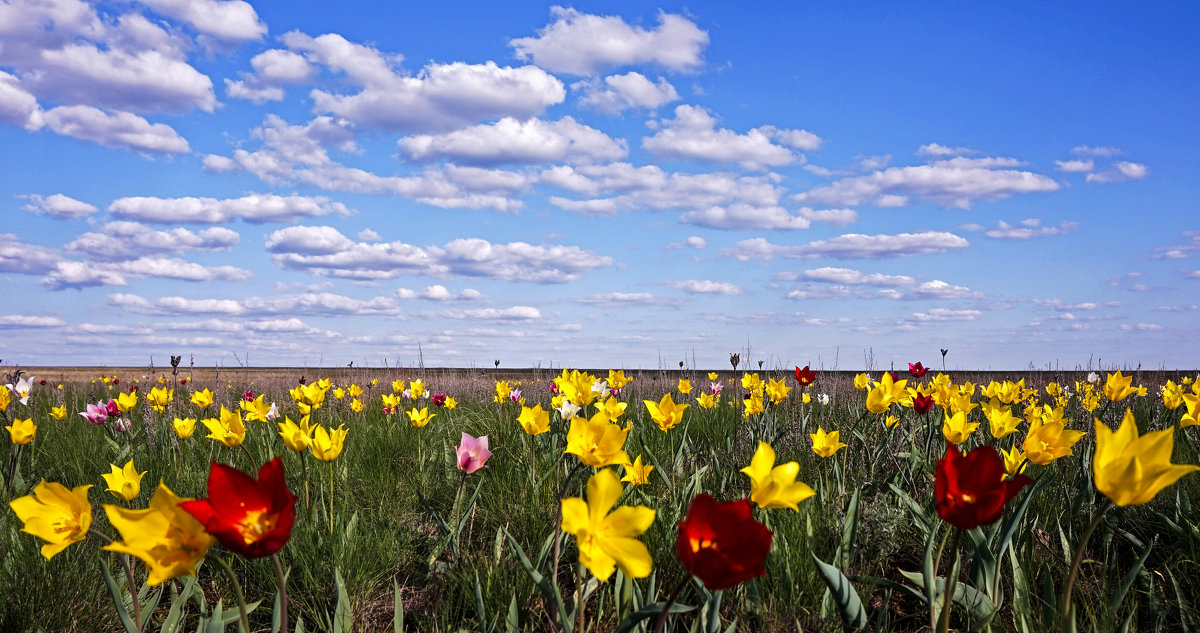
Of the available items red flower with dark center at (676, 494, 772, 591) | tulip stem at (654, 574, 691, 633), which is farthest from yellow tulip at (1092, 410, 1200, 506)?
tulip stem at (654, 574, 691, 633)

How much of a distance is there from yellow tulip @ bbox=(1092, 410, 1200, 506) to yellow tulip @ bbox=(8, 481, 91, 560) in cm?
258

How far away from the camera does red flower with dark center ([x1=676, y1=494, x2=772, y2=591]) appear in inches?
50.7

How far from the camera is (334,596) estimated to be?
9.96ft

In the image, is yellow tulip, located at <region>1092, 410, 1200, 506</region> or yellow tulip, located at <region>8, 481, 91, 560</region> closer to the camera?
yellow tulip, located at <region>1092, 410, 1200, 506</region>

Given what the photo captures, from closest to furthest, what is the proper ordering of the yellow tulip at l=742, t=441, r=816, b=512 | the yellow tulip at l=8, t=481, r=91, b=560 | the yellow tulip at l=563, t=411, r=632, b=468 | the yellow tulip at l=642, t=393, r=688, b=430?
the yellow tulip at l=742, t=441, r=816, b=512 < the yellow tulip at l=8, t=481, r=91, b=560 < the yellow tulip at l=563, t=411, r=632, b=468 < the yellow tulip at l=642, t=393, r=688, b=430

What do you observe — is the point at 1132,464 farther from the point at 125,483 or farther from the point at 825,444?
the point at 125,483

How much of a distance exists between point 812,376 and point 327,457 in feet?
11.5

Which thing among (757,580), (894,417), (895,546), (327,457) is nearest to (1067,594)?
(757,580)

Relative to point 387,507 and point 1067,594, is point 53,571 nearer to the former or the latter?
point 387,507

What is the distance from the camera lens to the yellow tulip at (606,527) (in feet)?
4.92

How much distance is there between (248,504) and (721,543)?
994 millimetres

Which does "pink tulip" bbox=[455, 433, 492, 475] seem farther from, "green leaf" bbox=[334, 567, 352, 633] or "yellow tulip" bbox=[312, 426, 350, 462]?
"green leaf" bbox=[334, 567, 352, 633]

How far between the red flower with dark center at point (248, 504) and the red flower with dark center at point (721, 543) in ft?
2.59

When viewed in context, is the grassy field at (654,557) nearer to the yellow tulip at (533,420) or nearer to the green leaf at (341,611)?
the green leaf at (341,611)
